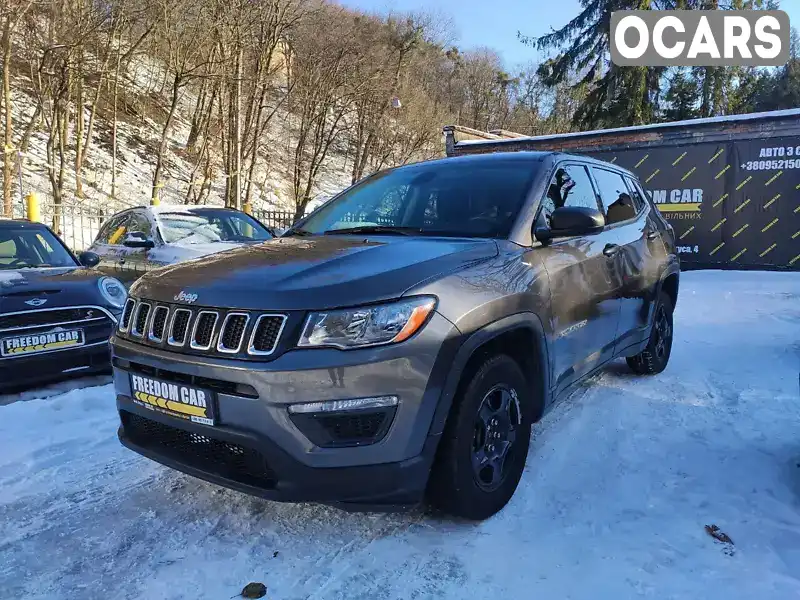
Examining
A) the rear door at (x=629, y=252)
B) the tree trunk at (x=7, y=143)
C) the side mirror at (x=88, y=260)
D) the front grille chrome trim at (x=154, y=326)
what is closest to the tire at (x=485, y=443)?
the front grille chrome trim at (x=154, y=326)

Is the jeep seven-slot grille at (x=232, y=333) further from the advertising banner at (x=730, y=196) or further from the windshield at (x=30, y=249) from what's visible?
the advertising banner at (x=730, y=196)

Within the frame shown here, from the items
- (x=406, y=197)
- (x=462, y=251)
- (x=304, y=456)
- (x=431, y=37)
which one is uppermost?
(x=431, y=37)

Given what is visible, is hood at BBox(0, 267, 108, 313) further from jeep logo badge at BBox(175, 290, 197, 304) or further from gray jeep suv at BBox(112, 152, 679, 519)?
jeep logo badge at BBox(175, 290, 197, 304)

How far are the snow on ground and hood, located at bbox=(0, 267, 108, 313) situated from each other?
0.90 metres

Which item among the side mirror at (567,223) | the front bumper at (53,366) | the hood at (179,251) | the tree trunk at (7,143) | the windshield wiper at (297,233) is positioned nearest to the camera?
the side mirror at (567,223)

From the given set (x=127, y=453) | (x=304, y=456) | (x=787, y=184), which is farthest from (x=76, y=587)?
(x=787, y=184)

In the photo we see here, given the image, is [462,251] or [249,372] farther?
[462,251]

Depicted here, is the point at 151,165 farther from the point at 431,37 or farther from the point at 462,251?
the point at 462,251

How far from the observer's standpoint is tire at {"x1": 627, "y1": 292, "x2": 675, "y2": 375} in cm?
495

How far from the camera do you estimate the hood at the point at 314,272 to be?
2217mm

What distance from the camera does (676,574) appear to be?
2354 mm

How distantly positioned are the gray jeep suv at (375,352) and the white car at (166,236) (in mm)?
4340

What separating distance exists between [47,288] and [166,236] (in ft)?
9.39

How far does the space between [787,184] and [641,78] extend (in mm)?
14432
